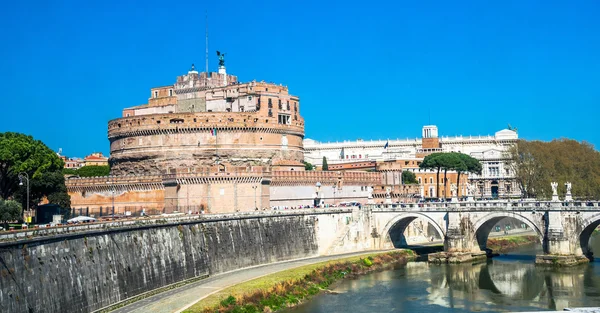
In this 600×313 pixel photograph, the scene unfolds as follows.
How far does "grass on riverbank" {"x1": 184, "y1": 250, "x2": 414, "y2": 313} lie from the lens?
42.3 meters

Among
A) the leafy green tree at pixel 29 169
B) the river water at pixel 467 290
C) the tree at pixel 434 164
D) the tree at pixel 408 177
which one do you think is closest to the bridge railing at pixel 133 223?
the river water at pixel 467 290

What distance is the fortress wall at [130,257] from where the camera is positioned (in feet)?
110

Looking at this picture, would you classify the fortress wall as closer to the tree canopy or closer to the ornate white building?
the tree canopy

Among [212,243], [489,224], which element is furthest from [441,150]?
[212,243]

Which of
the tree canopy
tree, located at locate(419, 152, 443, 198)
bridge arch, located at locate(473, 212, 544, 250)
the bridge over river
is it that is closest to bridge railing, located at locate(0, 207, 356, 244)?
the bridge over river

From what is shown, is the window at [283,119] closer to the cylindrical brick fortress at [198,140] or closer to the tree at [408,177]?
the cylindrical brick fortress at [198,140]

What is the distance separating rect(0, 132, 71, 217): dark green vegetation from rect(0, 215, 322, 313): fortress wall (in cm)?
1857

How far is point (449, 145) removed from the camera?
145875 millimetres

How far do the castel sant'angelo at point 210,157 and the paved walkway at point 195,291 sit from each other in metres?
15.4

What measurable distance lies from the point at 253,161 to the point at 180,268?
130 feet

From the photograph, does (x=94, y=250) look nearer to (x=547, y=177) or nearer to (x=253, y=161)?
(x=253, y=161)

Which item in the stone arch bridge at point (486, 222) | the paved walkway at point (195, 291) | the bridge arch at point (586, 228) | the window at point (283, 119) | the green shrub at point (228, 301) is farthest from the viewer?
the window at point (283, 119)

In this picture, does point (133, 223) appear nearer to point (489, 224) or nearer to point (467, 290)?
point (467, 290)

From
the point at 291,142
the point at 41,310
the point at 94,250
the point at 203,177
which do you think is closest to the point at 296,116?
the point at 291,142
